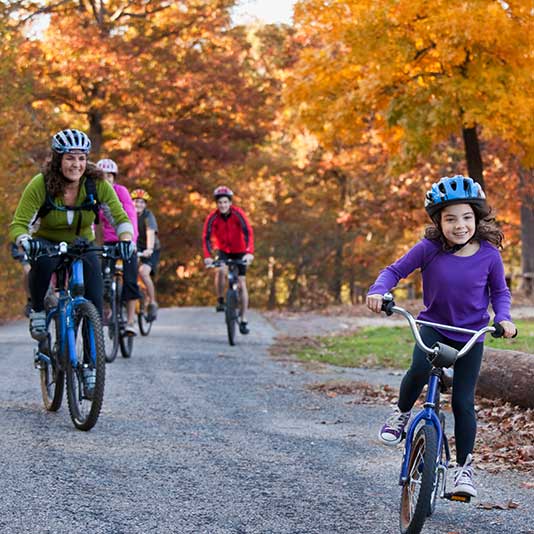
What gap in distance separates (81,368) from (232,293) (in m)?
7.02

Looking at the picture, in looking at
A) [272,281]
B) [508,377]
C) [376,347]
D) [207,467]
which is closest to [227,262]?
[376,347]

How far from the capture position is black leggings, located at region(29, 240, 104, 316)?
7.52 metres

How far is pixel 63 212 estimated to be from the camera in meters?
7.50

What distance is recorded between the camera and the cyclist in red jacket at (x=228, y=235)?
14133mm

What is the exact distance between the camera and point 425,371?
17.5ft

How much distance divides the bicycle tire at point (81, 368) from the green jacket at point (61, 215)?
22.9 inches

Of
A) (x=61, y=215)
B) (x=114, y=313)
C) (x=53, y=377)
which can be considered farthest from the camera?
(x=114, y=313)

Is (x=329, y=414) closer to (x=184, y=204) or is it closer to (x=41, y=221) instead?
(x=41, y=221)

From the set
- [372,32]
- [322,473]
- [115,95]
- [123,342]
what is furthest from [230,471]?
[115,95]

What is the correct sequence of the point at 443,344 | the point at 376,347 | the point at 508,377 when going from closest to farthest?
the point at 443,344
the point at 508,377
the point at 376,347

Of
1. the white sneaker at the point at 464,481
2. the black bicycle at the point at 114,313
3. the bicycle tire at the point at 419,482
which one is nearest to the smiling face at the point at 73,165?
the bicycle tire at the point at 419,482

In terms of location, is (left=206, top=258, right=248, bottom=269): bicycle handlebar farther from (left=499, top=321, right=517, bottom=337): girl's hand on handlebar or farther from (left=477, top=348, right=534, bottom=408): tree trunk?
(left=499, top=321, right=517, bottom=337): girl's hand on handlebar

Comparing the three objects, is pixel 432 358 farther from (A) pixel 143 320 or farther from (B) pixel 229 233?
(A) pixel 143 320

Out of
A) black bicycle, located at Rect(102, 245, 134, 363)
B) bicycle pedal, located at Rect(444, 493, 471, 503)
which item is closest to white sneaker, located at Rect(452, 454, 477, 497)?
bicycle pedal, located at Rect(444, 493, 471, 503)
